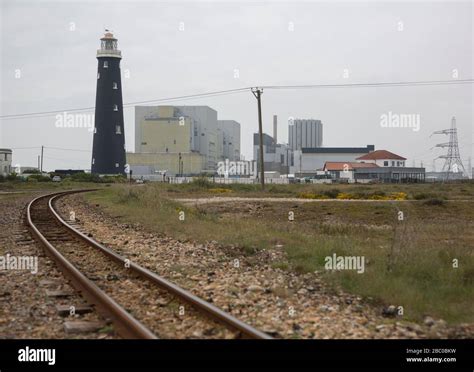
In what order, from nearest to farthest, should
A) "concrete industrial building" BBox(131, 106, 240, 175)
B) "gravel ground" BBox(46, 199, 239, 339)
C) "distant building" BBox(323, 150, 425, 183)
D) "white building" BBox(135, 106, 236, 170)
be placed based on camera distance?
"gravel ground" BBox(46, 199, 239, 339), "distant building" BBox(323, 150, 425, 183), "concrete industrial building" BBox(131, 106, 240, 175), "white building" BBox(135, 106, 236, 170)

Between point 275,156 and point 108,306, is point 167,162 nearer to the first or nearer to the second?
point 275,156

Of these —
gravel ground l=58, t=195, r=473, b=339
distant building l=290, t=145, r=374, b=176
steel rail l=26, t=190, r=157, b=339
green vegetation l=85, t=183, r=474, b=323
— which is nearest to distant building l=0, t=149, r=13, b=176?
distant building l=290, t=145, r=374, b=176

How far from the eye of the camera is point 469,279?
37.7 ft

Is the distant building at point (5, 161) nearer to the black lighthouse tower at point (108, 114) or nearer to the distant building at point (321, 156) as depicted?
the black lighthouse tower at point (108, 114)

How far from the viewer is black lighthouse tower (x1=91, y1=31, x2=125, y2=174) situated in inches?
3671

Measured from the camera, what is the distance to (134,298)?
982 centimetres

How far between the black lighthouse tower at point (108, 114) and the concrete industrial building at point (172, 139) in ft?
74.1

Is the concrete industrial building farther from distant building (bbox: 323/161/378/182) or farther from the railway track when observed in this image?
the railway track

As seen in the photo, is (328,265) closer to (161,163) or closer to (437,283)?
(437,283)

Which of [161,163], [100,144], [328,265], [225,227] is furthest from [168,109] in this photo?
[328,265]

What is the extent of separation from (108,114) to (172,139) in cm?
3032
